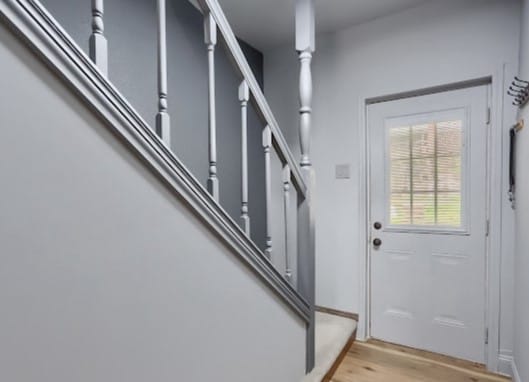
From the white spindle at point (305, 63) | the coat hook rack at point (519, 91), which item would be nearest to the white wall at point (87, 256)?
the white spindle at point (305, 63)

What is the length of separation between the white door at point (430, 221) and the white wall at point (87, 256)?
1753 mm

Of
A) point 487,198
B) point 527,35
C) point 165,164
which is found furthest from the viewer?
point 487,198

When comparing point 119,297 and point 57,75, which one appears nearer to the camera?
point 57,75

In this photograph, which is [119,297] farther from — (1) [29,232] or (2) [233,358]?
(2) [233,358]

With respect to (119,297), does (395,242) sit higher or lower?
lower

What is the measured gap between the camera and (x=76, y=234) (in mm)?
741

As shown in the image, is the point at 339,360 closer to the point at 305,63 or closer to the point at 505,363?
the point at 505,363

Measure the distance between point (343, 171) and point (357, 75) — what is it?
828 mm

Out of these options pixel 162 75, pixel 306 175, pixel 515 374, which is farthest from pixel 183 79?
pixel 515 374

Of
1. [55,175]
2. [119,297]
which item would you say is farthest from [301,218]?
[55,175]

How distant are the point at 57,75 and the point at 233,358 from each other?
1.17 metres

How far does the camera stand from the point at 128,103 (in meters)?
0.84

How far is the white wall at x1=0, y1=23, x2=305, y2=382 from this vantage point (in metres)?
0.64

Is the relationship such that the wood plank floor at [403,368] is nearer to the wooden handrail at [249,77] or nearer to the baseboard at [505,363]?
the baseboard at [505,363]
